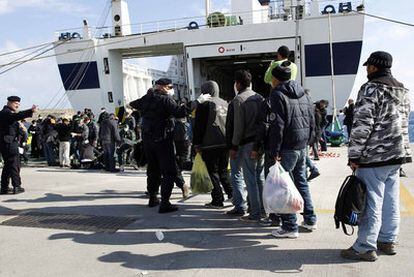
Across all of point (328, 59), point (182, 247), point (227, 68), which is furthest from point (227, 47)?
point (182, 247)

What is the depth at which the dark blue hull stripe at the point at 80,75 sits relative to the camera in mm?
21031

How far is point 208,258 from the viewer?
4164 mm

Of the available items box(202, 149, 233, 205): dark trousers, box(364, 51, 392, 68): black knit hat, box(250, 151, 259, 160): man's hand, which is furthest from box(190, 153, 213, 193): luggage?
box(364, 51, 392, 68): black knit hat

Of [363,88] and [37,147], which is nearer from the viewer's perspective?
[363,88]

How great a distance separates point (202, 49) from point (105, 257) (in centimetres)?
1528

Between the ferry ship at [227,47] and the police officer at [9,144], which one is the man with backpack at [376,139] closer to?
the police officer at [9,144]

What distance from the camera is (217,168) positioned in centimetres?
623

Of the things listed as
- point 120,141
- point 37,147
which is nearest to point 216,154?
point 120,141

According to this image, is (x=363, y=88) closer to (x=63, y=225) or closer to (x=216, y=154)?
(x=216, y=154)

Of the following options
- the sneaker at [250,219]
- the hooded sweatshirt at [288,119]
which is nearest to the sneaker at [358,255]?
the hooded sweatshirt at [288,119]

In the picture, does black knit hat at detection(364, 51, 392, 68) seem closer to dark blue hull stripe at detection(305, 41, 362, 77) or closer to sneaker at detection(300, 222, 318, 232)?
sneaker at detection(300, 222, 318, 232)

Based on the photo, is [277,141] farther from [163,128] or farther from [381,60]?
[163,128]

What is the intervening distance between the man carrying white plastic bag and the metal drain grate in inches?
80.0

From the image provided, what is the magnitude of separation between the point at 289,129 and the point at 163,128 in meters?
2.12
